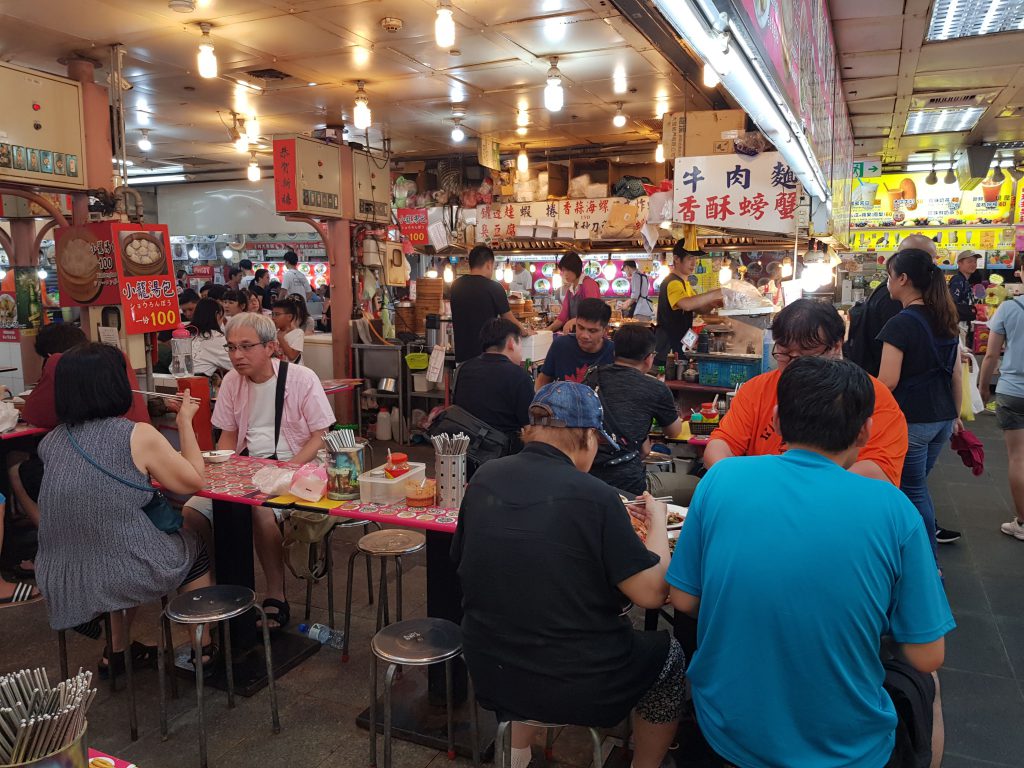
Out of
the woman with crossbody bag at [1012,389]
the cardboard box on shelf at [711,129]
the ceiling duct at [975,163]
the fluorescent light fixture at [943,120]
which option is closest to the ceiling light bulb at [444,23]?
the cardboard box on shelf at [711,129]

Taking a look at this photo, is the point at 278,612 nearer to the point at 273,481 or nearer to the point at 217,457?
the point at 217,457

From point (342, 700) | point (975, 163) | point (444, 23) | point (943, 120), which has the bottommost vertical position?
point (342, 700)

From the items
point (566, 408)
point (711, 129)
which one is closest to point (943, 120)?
point (711, 129)

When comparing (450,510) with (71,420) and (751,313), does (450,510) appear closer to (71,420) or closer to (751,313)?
(71,420)

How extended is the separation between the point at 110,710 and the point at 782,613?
3.22 m

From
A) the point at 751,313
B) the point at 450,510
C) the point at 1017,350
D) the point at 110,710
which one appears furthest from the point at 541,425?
the point at 1017,350

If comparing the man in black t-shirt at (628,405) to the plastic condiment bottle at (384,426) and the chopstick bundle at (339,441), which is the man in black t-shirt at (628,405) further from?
the plastic condiment bottle at (384,426)

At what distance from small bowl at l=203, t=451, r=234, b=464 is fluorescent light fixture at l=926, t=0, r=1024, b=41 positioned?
6.68 m

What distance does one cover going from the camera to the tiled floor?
10.2 ft

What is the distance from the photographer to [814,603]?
5.65 ft

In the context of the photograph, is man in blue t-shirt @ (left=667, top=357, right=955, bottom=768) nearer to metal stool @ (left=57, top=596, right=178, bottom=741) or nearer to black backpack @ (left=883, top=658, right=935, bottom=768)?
black backpack @ (left=883, top=658, right=935, bottom=768)

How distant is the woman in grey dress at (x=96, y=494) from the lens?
9.73 ft

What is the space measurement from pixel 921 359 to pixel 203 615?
3982 mm

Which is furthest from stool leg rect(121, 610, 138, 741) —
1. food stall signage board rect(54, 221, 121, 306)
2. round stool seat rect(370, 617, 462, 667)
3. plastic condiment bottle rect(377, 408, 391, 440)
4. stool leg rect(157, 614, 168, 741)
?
plastic condiment bottle rect(377, 408, 391, 440)
